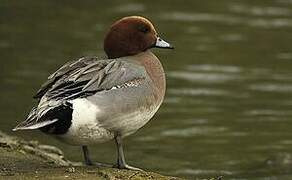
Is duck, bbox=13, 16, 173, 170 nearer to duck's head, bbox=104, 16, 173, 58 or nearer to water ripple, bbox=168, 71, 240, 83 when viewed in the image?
duck's head, bbox=104, 16, 173, 58

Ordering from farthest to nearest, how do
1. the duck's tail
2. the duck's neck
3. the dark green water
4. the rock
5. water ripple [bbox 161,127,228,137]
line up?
water ripple [bbox 161,127,228,137] < the dark green water < the duck's neck < the rock < the duck's tail

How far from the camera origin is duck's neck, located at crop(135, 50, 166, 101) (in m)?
5.88

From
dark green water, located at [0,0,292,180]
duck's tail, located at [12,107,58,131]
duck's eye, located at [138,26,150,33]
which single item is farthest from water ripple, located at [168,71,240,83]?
duck's tail, located at [12,107,58,131]

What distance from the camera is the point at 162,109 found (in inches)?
410

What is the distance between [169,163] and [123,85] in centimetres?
308

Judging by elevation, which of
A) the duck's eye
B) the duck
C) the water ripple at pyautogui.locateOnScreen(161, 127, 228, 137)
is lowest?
the water ripple at pyautogui.locateOnScreen(161, 127, 228, 137)

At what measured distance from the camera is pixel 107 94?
219 inches

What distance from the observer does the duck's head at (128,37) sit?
599cm

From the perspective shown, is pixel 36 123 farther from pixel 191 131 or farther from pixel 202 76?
pixel 202 76

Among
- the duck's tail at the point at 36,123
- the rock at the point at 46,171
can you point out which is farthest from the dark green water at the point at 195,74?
the duck's tail at the point at 36,123

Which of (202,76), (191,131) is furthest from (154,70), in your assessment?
(202,76)

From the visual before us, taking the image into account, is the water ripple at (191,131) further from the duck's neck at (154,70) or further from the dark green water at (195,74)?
the duck's neck at (154,70)

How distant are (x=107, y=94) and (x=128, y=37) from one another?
571 mm

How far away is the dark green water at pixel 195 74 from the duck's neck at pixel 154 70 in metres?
2.40
